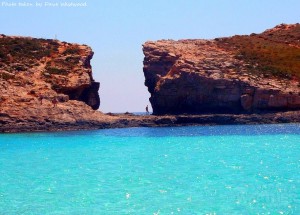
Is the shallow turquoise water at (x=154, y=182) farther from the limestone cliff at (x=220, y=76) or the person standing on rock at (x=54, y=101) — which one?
the limestone cliff at (x=220, y=76)

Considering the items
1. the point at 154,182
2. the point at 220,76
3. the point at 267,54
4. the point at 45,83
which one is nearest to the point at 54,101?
the point at 45,83

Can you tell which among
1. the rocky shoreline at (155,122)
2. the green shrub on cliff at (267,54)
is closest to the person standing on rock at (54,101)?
the rocky shoreline at (155,122)

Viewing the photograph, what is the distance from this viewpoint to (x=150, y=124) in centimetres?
5944

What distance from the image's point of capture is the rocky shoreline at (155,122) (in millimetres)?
49094

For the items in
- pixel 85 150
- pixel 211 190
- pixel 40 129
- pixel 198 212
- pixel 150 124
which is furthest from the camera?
pixel 150 124

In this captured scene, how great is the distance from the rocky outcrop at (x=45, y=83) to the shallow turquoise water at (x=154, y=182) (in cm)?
2304

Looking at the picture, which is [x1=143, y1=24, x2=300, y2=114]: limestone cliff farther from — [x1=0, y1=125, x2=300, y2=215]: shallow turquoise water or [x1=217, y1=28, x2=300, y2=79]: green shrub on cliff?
[x1=0, y1=125, x2=300, y2=215]: shallow turquoise water

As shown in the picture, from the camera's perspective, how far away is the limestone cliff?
193 feet

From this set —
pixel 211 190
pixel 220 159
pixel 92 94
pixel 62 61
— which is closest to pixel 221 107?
pixel 92 94

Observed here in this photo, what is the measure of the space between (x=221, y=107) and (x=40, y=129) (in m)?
25.6

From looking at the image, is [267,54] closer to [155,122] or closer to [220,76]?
[220,76]

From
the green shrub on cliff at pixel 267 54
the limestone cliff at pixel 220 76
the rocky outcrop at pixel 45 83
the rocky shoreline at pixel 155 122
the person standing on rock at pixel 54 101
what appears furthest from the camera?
the green shrub on cliff at pixel 267 54

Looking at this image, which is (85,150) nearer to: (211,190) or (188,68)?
(211,190)

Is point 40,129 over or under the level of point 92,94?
under
